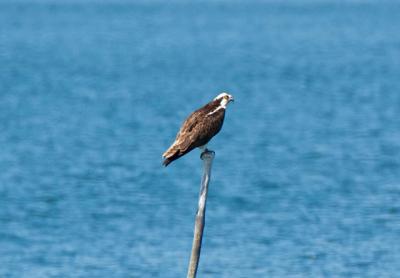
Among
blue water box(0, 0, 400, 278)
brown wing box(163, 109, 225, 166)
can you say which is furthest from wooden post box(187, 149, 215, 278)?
blue water box(0, 0, 400, 278)

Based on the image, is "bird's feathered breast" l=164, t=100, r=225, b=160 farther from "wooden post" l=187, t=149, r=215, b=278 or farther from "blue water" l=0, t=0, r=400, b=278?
"blue water" l=0, t=0, r=400, b=278

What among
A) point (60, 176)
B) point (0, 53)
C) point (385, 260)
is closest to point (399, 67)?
point (0, 53)

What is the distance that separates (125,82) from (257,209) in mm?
48267

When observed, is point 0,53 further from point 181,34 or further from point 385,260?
point 385,260

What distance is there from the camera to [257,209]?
3019cm

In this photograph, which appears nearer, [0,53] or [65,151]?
[65,151]

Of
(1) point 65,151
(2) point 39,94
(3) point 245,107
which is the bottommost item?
(1) point 65,151

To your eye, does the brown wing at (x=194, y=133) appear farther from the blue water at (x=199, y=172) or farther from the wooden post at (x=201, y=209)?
the blue water at (x=199, y=172)

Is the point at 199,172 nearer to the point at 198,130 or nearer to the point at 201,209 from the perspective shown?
the point at 198,130

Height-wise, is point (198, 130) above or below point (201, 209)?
above

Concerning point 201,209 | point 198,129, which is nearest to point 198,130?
point 198,129

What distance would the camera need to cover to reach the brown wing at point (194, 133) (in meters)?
17.0

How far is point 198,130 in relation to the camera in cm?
1728

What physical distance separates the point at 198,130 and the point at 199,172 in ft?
66.1
